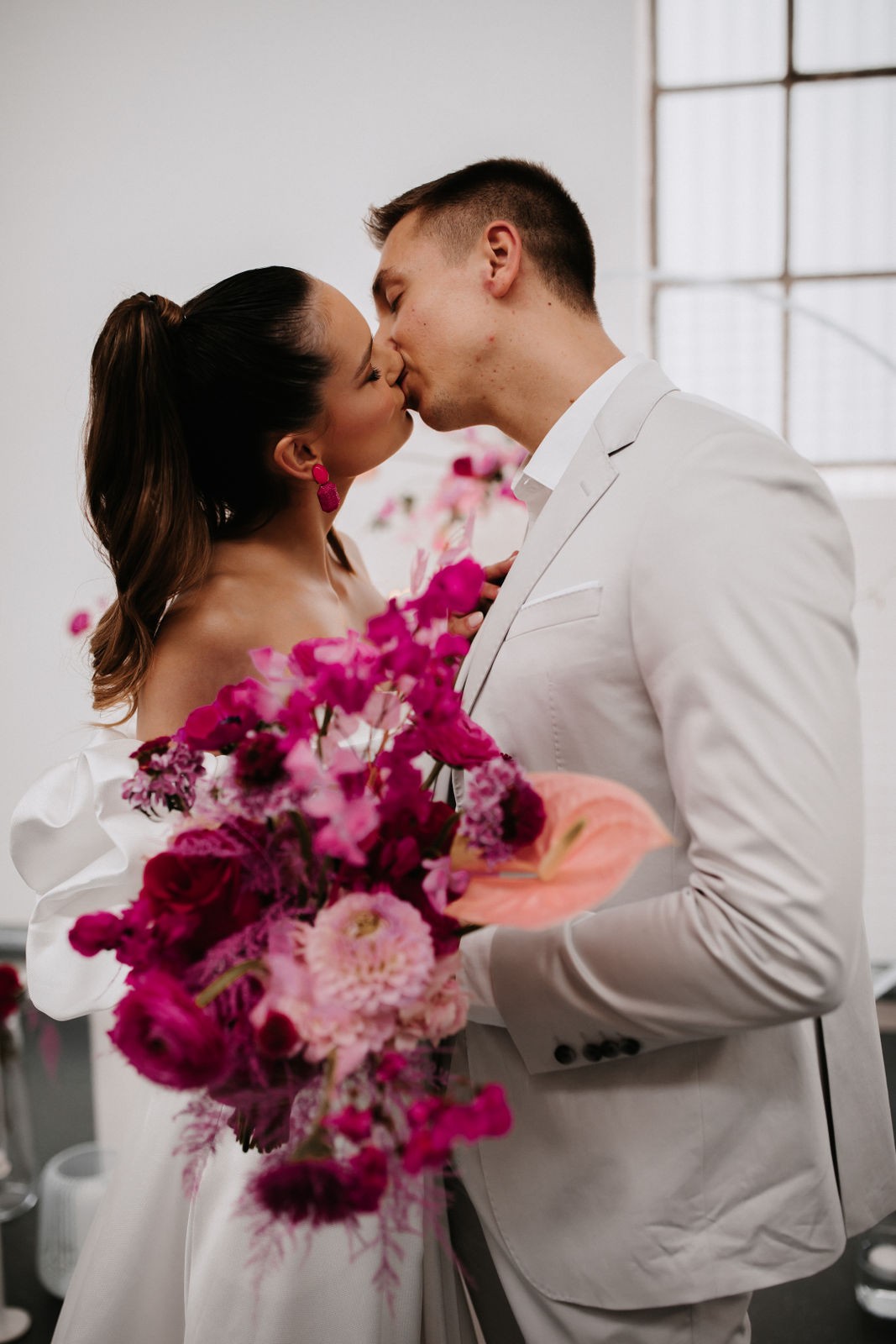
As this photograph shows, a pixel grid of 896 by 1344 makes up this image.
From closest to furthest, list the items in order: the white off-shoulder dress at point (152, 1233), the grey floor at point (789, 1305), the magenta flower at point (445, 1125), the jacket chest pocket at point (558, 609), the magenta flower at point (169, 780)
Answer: the magenta flower at point (445, 1125) < the magenta flower at point (169, 780) < the jacket chest pocket at point (558, 609) < the white off-shoulder dress at point (152, 1233) < the grey floor at point (789, 1305)

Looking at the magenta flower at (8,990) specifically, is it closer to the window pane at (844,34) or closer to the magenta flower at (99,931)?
the magenta flower at (99,931)

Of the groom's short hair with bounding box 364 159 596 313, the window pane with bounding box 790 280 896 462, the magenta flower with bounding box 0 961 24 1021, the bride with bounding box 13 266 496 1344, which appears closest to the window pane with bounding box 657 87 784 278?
the window pane with bounding box 790 280 896 462

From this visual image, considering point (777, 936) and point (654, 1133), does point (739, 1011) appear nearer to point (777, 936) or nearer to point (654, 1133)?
point (777, 936)

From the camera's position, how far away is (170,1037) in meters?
0.67

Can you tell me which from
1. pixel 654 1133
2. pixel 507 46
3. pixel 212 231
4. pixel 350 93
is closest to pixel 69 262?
pixel 212 231

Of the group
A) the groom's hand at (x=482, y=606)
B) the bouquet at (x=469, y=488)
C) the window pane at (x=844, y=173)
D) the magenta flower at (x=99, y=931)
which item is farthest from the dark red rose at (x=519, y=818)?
the window pane at (x=844, y=173)

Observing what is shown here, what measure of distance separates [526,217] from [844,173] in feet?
9.39

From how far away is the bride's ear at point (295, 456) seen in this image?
5.32 feet

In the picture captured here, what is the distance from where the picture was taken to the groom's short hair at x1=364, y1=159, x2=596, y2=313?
1.49 metres

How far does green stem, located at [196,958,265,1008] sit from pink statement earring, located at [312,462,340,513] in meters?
1.04

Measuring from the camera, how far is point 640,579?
1.01 metres

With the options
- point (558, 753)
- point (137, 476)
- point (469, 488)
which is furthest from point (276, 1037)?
point (469, 488)

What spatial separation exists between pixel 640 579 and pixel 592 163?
2898 mm

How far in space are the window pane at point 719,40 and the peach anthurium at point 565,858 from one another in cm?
386
